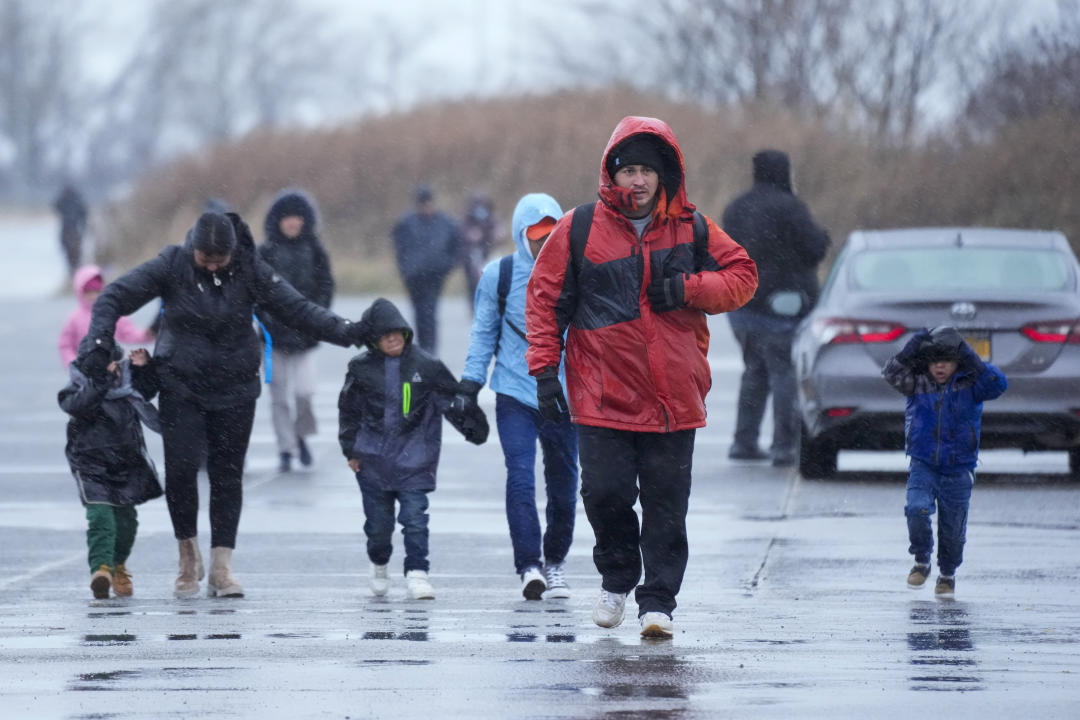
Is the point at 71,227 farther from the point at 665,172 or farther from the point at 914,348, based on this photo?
the point at 665,172

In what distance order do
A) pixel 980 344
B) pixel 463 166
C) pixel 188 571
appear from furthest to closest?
pixel 463 166
pixel 980 344
pixel 188 571

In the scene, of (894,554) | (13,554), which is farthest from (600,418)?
(13,554)

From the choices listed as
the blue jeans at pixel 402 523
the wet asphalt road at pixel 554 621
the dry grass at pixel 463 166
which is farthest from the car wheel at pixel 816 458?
the dry grass at pixel 463 166

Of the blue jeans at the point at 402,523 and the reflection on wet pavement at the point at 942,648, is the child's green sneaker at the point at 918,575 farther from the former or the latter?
the blue jeans at the point at 402,523

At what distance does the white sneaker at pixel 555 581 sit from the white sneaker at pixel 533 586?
55 mm

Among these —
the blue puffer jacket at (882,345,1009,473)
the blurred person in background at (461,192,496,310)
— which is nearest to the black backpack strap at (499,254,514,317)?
the blue puffer jacket at (882,345,1009,473)

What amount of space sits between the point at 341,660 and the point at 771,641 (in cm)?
145

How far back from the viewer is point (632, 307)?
23.3ft

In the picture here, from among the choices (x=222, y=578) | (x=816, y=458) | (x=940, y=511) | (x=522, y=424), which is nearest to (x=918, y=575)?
(x=940, y=511)

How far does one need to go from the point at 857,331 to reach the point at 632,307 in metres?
5.37

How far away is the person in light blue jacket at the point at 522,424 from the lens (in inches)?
344

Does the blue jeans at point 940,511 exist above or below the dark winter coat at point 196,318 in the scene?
below

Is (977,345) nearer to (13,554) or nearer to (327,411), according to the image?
(13,554)

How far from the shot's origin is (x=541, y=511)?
11680 millimetres
